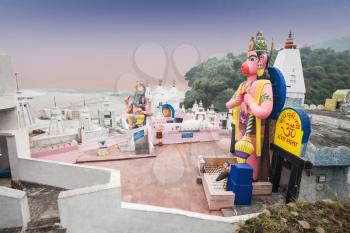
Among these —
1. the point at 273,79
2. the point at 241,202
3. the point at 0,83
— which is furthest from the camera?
the point at 273,79

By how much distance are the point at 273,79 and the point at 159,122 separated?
7627 millimetres

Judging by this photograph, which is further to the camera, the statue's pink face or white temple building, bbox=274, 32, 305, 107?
white temple building, bbox=274, 32, 305, 107

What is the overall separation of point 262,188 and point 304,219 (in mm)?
4085

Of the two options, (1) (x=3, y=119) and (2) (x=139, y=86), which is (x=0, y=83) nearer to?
(1) (x=3, y=119)

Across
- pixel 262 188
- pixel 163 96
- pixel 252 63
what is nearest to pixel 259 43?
pixel 252 63

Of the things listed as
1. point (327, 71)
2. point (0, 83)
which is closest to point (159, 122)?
point (0, 83)

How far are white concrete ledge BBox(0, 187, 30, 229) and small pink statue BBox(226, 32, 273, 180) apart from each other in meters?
6.49

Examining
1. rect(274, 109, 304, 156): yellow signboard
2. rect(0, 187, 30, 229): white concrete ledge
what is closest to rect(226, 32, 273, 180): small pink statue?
rect(274, 109, 304, 156): yellow signboard

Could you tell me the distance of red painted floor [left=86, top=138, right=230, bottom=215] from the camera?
6.67 meters

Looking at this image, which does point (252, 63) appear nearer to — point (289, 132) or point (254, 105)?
point (254, 105)

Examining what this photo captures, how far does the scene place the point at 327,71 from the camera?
41688 mm

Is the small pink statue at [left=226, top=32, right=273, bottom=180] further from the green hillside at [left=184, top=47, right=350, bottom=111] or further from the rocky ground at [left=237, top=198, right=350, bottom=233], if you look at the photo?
the green hillside at [left=184, top=47, right=350, bottom=111]

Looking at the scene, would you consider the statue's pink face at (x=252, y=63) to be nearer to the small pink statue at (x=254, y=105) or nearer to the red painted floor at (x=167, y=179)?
the small pink statue at (x=254, y=105)

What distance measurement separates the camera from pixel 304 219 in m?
3.23
